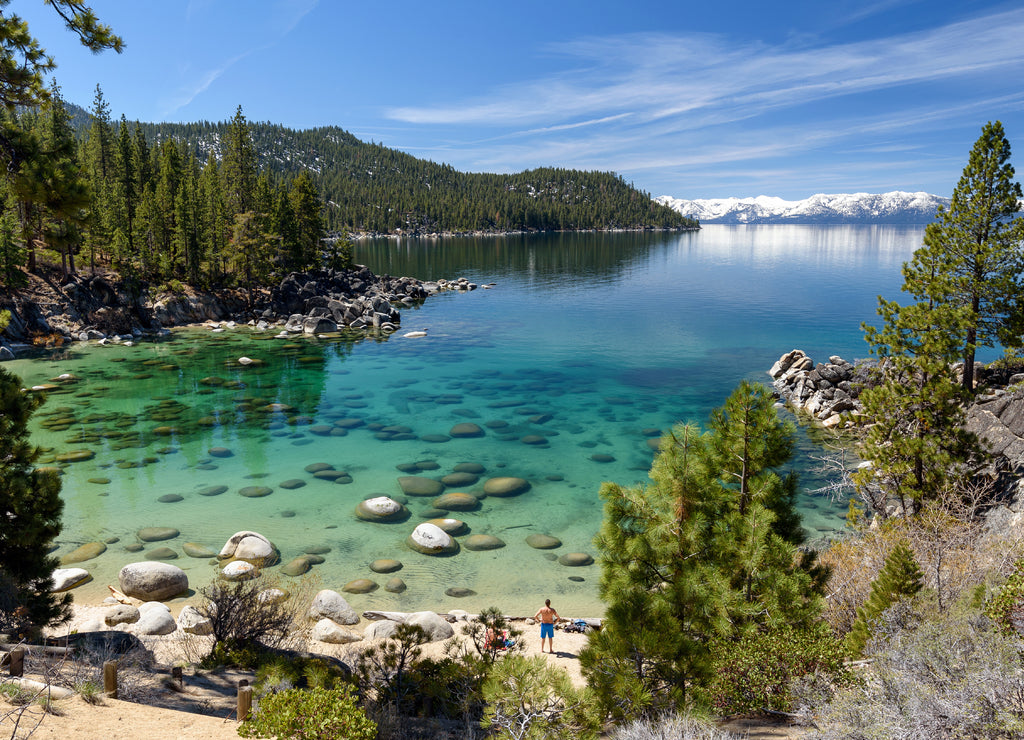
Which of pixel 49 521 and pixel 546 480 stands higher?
pixel 49 521

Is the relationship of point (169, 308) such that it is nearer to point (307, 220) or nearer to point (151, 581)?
point (307, 220)

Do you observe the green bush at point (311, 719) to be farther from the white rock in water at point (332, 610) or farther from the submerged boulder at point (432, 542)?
the submerged boulder at point (432, 542)

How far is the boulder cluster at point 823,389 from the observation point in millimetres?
37125

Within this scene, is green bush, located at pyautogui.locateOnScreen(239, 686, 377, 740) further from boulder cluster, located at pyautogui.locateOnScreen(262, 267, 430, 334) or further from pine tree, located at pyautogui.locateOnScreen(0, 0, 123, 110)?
boulder cluster, located at pyautogui.locateOnScreen(262, 267, 430, 334)

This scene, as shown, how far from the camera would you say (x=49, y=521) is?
13.3 meters

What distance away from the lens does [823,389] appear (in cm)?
3984

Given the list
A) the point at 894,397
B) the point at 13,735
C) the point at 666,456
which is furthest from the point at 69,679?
the point at 894,397

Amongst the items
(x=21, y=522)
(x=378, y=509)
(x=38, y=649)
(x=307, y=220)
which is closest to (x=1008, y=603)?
(x=38, y=649)

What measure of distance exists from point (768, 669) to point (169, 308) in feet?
243

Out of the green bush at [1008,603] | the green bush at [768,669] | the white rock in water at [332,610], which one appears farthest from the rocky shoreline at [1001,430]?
Result: the white rock in water at [332,610]

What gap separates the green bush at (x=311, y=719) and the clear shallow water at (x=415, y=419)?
35.4ft

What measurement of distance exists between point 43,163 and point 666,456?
1435 cm

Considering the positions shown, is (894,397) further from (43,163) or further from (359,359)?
(359,359)

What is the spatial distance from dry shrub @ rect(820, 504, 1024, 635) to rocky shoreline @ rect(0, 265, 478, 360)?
58831 mm
